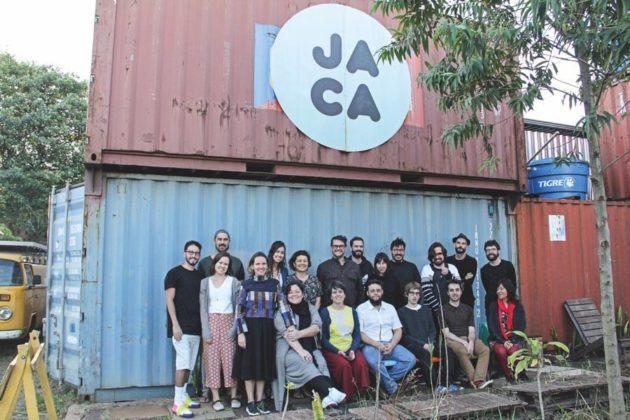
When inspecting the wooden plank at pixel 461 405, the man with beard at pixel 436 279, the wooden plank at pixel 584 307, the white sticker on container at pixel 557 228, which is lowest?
the wooden plank at pixel 461 405

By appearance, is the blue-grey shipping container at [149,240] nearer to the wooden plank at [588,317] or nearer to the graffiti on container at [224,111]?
the graffiti on container at [224,111]

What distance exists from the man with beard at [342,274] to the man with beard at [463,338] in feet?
3.10

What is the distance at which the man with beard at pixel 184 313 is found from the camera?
450 cm

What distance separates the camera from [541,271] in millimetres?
6676

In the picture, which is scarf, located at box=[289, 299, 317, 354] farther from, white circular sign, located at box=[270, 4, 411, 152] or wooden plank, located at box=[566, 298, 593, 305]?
wooden plank, located at box=[566, 298, 593, 305]

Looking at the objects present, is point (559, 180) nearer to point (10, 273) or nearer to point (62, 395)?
point (62, 395)

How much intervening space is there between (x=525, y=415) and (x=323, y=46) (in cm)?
423

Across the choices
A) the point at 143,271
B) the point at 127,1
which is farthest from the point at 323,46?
the point at 143,271

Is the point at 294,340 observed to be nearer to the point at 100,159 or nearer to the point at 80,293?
the point at 80,293

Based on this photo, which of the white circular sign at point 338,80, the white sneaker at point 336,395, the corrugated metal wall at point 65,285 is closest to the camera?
the white sneaker at point 336,395

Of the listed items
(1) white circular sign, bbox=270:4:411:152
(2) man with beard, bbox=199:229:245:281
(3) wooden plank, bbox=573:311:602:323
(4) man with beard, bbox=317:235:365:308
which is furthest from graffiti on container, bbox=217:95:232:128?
(3) wooden plank, bbox=573:311:602:323

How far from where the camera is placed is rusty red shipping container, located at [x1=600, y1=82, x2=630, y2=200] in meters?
8.22

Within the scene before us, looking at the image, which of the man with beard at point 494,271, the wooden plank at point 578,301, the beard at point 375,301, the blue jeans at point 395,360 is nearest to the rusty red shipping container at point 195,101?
the man with beard at point 494,271

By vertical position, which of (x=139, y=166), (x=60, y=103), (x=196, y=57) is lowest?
(x=139, y=166)
